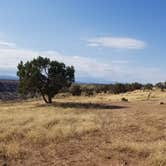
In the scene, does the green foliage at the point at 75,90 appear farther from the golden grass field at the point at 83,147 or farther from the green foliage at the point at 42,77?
the golden grass field at the point at 83,147

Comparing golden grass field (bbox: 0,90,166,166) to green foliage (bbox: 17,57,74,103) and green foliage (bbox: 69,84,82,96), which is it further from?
green foliage (bbox: 69,84,82,96)

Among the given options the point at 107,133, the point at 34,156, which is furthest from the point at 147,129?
the point at 34,156

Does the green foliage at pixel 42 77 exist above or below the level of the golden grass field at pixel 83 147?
above

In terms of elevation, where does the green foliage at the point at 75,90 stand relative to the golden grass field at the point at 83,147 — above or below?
above

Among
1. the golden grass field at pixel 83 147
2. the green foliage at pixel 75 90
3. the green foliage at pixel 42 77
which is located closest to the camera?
the golden grass field at pixel 83 147

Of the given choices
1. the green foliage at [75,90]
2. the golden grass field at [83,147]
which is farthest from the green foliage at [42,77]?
the green foliage at [75,90]

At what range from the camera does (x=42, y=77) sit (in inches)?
1738

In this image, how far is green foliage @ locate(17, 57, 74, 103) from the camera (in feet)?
143

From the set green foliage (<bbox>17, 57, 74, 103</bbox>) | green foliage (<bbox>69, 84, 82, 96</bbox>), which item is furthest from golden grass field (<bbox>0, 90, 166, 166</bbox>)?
green foliage (<bbox>69, 84, 82, 96</bbox>)

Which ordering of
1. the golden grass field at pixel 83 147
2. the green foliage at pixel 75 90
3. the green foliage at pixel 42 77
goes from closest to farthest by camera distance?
the golden grass field at pixel 83 147, the green foliage at pixel 42 77, the green foliage at pixel 75 90

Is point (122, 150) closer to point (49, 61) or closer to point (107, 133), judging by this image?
point (107, 133)

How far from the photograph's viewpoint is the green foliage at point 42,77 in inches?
1713

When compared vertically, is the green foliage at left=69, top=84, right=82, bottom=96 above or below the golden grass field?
above

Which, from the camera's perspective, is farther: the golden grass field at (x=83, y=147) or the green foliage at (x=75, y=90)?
the green foliage at (x=75, y=90)
